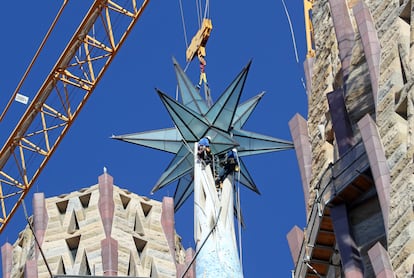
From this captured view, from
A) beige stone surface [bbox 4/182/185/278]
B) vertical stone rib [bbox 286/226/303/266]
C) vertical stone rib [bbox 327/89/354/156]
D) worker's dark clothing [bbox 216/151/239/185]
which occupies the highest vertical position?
beige stone surface [bbox 4/182/185/278]

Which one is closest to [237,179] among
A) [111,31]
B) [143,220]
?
[111,31]

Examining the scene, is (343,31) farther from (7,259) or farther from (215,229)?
(7,259)

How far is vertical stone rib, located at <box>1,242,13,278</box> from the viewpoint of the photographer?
8331cm

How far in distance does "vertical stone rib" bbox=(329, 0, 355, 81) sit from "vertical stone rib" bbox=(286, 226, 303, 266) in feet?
17.8

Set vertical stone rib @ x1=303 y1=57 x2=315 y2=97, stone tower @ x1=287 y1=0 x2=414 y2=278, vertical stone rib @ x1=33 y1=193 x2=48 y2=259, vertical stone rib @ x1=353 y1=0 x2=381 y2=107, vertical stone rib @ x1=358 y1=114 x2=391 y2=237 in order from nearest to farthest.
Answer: stone tower @ x1=287 y1=0 x2=414 y2=278 → vertical stone rib @ x1=358 y1=114 x2=391 y2=237 → vertical stone rib @ x1=353 y1=0 x2=381 y2=107 → vertical stone rib @ x1=303 y1=57 x2=315 y2=97 → vertical stone rib @ x1=33 y1=193 x2=48 y2=259

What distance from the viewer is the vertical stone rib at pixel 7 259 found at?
273ft

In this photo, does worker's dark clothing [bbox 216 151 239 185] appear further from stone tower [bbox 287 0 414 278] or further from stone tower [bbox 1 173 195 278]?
stone tower [bbox 1 173 195 278]

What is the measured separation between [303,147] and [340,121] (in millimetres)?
5051

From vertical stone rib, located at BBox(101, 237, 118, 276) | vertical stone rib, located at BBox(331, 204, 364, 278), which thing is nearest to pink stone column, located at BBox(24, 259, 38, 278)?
vertical stone rib, located at BBox(101, 237, 118, 276)

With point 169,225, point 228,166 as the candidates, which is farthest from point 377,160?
point 169,225

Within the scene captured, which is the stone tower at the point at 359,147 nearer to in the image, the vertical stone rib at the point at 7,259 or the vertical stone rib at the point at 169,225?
the vertical stone rib at the point at 169,225

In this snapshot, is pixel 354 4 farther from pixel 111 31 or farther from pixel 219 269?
pixel 111 31

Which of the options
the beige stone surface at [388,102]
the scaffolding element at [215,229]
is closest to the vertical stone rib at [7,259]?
the beige stone surface at [388,102]

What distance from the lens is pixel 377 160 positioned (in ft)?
169
